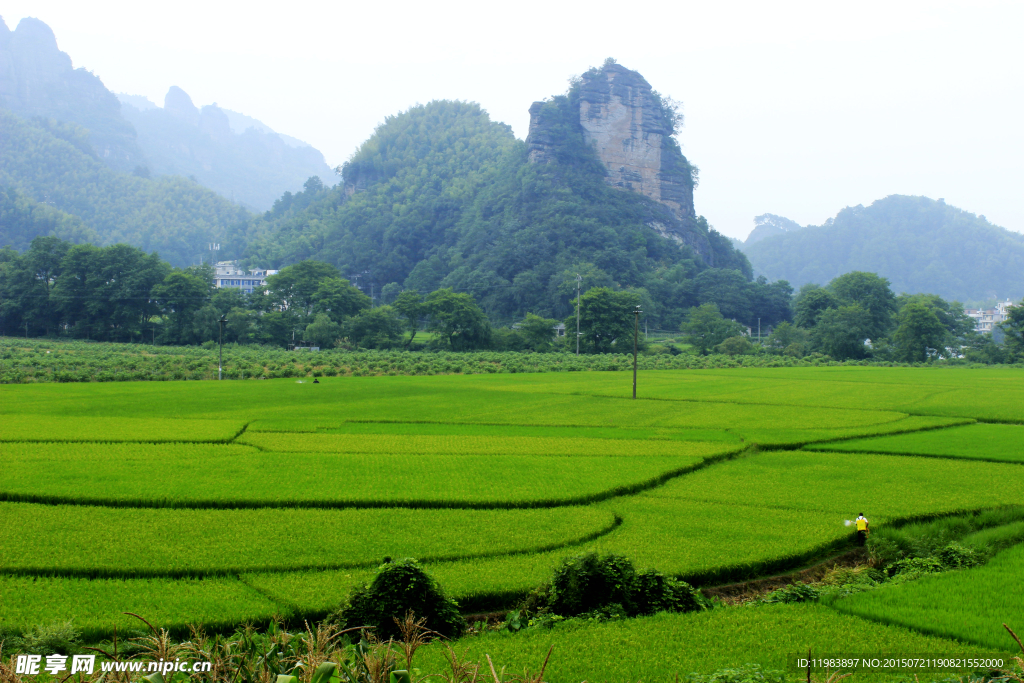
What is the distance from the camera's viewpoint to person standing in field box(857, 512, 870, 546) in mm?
11234

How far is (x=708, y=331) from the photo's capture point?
7762 cm

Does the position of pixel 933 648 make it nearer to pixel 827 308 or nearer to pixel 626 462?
pixel 626 462

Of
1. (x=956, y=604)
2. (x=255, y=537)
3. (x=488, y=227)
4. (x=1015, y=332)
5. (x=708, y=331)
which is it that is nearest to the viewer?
(x=956, y=604)

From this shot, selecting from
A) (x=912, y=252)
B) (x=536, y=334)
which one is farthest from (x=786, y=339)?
(x=912, y=252)

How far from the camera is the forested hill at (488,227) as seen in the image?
325 ft

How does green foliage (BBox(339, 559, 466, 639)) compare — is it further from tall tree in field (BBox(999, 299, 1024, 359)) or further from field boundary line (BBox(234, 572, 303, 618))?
tall tree in field (BBox(999, 299, 1024, 359))

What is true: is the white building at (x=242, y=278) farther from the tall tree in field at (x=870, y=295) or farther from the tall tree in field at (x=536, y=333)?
the tall tree in field at (x=870, y=295)

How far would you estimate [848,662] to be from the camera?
6465 millimetres

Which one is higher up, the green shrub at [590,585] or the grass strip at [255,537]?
the green shrub at [590,585]

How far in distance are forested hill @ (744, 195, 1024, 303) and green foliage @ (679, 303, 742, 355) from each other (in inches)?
4119

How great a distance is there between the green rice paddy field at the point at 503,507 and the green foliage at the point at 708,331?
48.1 m

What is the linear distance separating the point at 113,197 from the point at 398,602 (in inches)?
7081

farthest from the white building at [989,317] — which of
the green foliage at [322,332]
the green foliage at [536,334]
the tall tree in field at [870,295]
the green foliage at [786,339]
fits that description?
the green foliage at [322,332]

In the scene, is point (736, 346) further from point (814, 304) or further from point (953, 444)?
point (953, 444)
